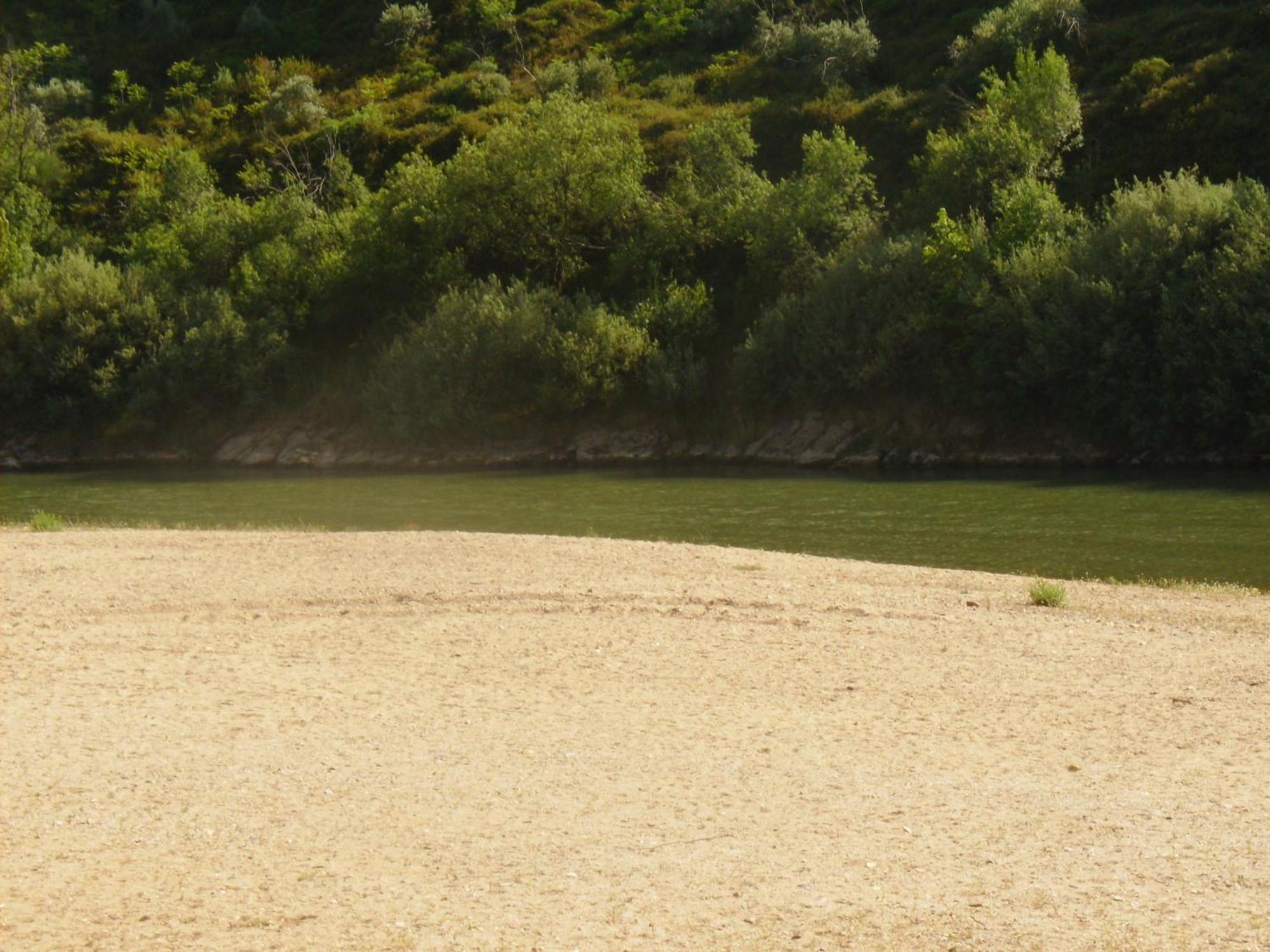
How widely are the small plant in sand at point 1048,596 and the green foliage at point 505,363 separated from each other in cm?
3219

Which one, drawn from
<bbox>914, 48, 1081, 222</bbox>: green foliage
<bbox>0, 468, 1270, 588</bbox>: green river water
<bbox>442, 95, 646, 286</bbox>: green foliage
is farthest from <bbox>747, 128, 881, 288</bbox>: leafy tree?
<bbox>0, 468, 1270, 588</bbox>: green river water

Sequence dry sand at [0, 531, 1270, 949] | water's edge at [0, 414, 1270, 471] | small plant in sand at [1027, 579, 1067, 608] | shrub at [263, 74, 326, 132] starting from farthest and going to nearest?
1. shrub at [263, 74, 326, 132]
2. water's edge at [0, 414, 1270, 471]
3. small plant in sand at [1027, 579, 1067, 608]
4. dry sand at [0, 531, 1270, 949]

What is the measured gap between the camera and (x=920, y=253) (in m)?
45.9

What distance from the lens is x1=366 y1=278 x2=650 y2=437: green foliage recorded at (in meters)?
49.1

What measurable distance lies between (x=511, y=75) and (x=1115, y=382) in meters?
47.4

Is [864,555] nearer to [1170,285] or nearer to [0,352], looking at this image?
[1170,285]

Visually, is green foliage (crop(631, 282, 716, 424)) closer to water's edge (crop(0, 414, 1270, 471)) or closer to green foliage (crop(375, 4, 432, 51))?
water's edge (crop(0, 414, 1270, 471))

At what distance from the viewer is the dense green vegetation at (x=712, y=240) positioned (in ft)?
135

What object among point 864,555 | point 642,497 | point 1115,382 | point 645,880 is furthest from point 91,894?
point 1115,382

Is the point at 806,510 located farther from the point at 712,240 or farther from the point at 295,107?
the point at 295,107

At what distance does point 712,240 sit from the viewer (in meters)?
53.6

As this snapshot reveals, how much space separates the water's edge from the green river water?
2252mm

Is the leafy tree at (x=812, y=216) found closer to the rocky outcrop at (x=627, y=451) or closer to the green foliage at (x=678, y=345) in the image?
the green foliage at (x=678, y=345)

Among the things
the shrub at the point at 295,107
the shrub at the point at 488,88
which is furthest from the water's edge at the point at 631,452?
the shrub at the point at 488,88
